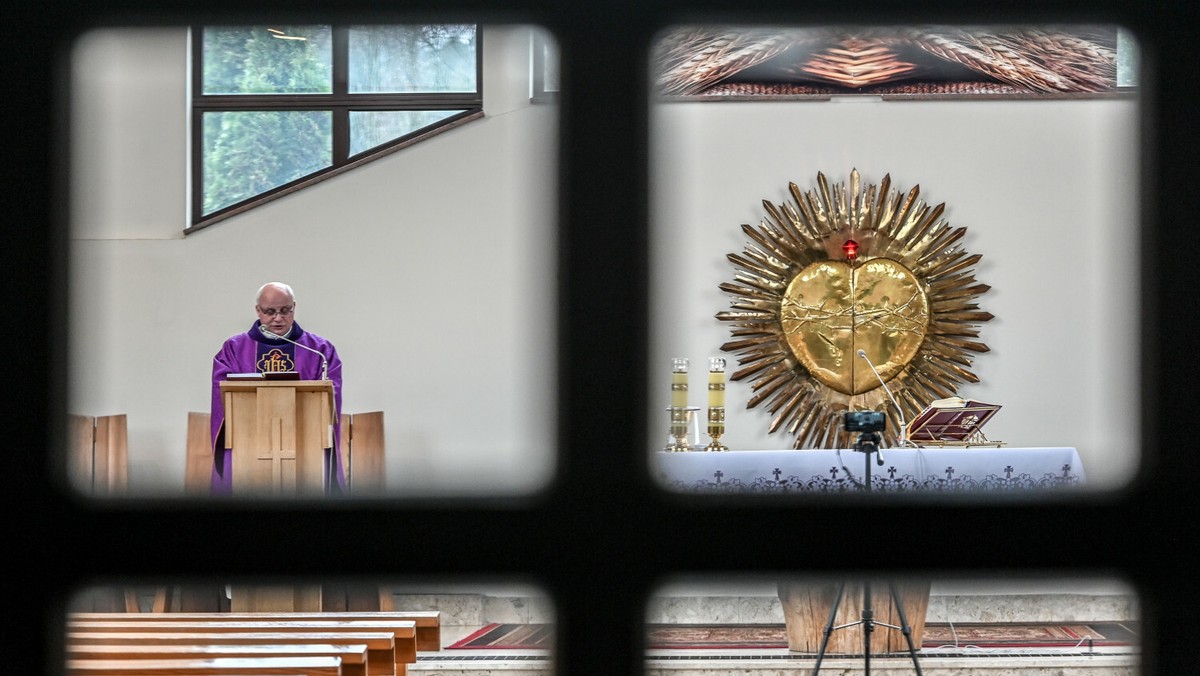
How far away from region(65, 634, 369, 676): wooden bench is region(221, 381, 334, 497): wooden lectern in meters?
1.87

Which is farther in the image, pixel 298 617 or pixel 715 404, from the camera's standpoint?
pixel 715 404

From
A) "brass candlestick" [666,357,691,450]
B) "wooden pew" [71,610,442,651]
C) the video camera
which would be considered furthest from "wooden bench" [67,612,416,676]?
"brass candlestick" [666,357,691,450]

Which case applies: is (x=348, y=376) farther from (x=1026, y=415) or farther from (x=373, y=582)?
(x=373, y=582)

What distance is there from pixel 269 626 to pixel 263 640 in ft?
0.75

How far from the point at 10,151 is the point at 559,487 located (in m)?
0.21

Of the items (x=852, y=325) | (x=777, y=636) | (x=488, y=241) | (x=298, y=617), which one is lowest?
(x=777, y=636)

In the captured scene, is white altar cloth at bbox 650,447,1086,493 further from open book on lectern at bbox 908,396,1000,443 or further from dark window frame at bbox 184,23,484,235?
dark window frame at bbox 184,23,484,235

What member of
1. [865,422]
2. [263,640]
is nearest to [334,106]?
[865,422]

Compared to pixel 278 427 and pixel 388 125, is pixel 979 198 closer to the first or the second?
pixel 388 125

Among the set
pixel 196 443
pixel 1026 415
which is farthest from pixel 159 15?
pixel 1026 415

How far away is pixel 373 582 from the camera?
1.32ft

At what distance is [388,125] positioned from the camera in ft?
18.9

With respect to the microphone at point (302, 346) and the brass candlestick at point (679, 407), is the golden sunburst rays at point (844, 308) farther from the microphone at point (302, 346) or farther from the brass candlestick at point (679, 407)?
the microphone at point (302, 346)

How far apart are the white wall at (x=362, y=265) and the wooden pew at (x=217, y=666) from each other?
366 centimetres
